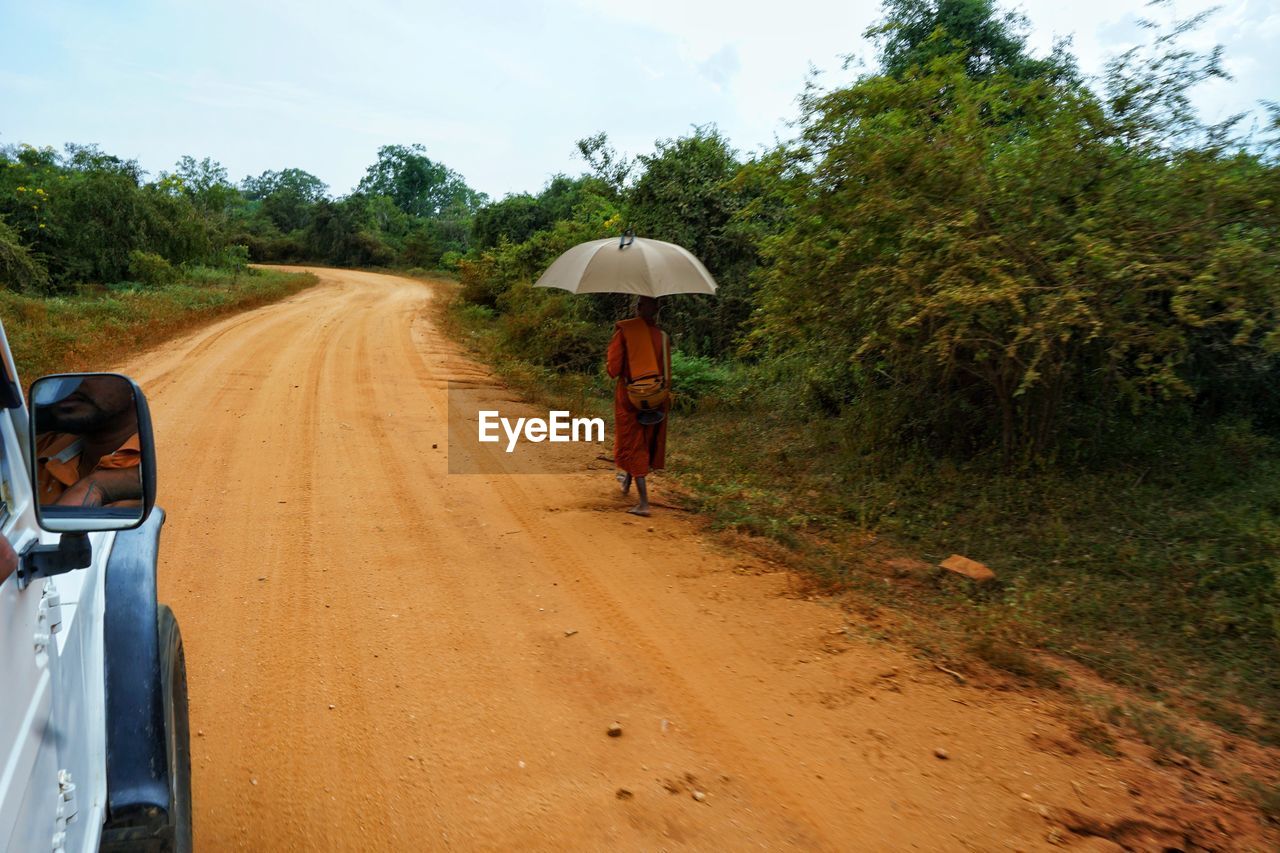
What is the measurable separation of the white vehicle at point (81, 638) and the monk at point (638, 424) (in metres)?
4.55

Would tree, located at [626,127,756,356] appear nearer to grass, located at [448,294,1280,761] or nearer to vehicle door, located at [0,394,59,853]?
grass, located at [448,294,1280,761]

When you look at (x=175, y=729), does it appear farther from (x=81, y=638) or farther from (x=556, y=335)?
(x=556, y=335)

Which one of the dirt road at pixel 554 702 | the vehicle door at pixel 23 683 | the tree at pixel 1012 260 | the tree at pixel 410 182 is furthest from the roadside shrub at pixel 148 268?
the tree at pixel 410 182

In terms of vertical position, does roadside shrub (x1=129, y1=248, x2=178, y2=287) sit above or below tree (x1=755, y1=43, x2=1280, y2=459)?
below

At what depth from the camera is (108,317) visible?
1603 cm

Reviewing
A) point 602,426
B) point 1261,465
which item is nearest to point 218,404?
point 602,426

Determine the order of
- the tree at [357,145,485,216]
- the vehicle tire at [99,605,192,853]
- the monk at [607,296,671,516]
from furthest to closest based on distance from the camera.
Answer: the tree at [357,145,485,216] → the monk at [607,296,671,516] → the vehicle tire at [99,605,192,853]

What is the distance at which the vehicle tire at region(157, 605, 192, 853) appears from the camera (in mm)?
2143

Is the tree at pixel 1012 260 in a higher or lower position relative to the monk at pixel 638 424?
higher

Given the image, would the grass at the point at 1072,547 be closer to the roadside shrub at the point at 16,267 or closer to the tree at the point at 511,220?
the roadside shrub at the point at 16,267

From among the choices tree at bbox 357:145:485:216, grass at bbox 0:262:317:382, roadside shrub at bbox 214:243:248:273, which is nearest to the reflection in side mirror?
grass at bbox 0:262:317:382

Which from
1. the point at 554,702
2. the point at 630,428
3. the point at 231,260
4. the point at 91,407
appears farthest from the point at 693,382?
the point at 231,260

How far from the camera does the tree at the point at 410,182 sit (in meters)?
67.9

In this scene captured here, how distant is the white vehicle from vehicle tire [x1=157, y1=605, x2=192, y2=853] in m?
0.01
